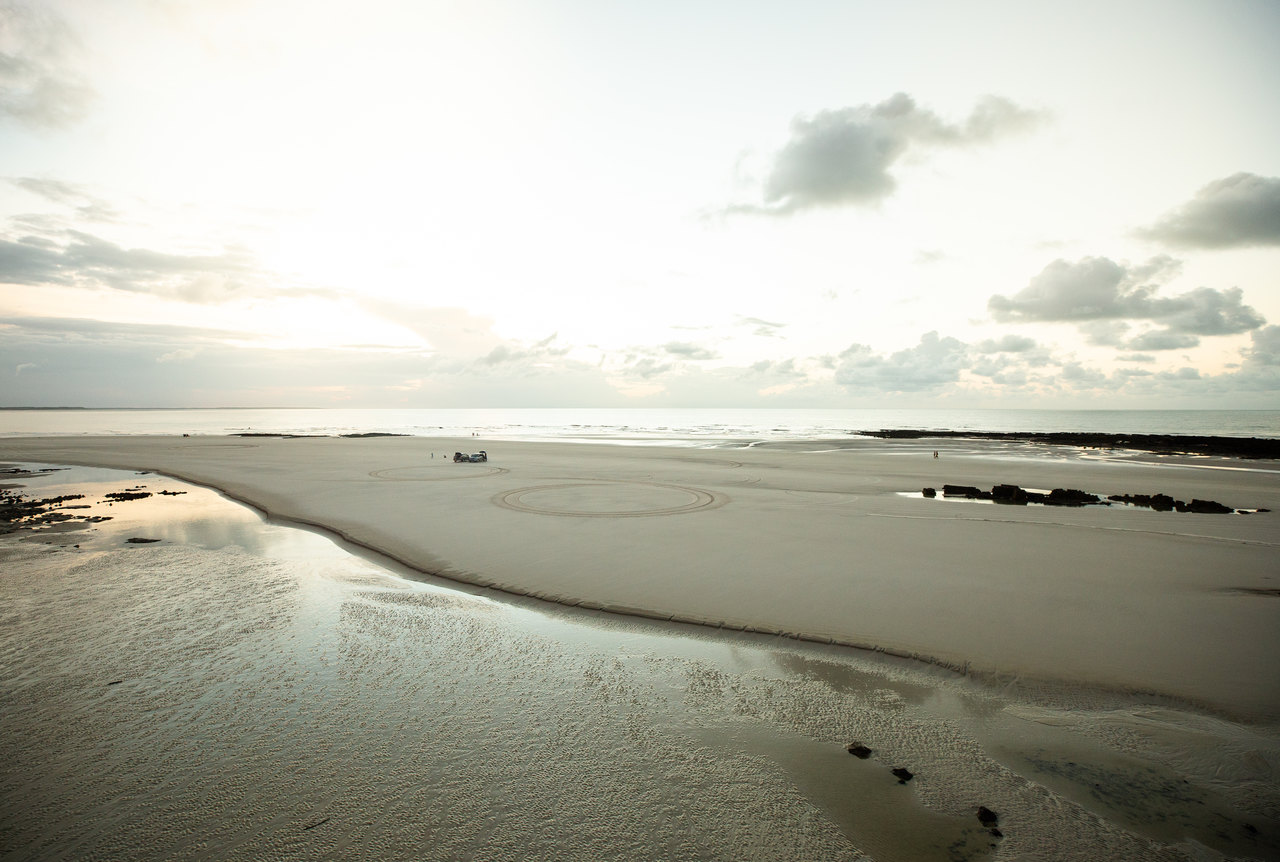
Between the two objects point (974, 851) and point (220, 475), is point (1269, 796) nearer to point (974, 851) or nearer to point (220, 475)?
point (974, 851)

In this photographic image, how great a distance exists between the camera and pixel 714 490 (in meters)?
22.1

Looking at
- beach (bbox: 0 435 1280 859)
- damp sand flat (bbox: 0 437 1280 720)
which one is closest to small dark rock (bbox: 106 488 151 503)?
damp sand flat (bbox: 0 437 1280 720)

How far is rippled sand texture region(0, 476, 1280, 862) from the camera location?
405 cm

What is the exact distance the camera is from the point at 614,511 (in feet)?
56.6

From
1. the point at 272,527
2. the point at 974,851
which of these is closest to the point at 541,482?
the point at 272,527

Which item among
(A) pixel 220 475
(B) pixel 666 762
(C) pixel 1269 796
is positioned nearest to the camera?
(C) pixel 1269 796

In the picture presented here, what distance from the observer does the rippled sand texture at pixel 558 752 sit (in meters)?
4.05

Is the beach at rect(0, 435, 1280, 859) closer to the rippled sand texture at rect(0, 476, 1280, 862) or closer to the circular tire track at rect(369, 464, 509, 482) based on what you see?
the rippled sand texture at rect(0, 476, 1280, 862)

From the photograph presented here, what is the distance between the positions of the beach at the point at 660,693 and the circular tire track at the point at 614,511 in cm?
304

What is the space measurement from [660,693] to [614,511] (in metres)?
11.1

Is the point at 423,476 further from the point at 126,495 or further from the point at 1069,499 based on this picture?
the point at 1069,499

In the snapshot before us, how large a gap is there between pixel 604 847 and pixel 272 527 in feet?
49.6

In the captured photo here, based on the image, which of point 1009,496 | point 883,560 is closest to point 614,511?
point 883,560

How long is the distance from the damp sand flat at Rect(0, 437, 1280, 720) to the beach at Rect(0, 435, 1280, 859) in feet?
0.29
